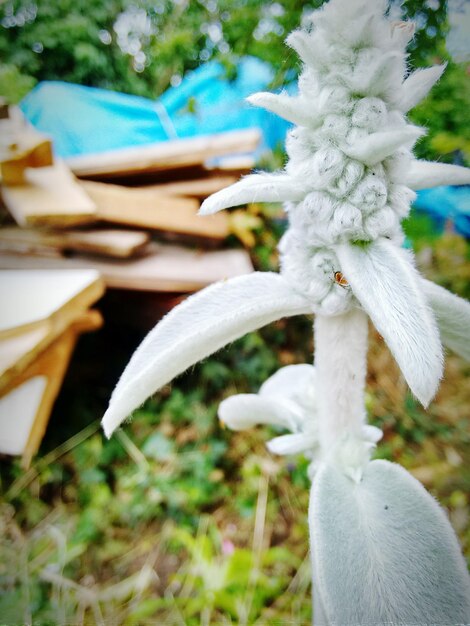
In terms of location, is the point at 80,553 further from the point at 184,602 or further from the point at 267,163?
the point at 267,163

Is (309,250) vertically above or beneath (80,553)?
above

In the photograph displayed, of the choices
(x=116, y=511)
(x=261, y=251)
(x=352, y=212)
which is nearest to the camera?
(x=352, y=212)

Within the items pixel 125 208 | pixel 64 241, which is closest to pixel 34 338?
pixel 64 241

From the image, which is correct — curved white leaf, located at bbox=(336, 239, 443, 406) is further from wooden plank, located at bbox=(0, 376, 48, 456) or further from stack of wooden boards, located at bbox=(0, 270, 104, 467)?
wooden plank, located at bbox=(0, 376, 48, 456)

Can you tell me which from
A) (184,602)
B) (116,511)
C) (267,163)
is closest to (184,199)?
(267,163)

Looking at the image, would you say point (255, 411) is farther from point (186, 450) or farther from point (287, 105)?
point (186, 450)
